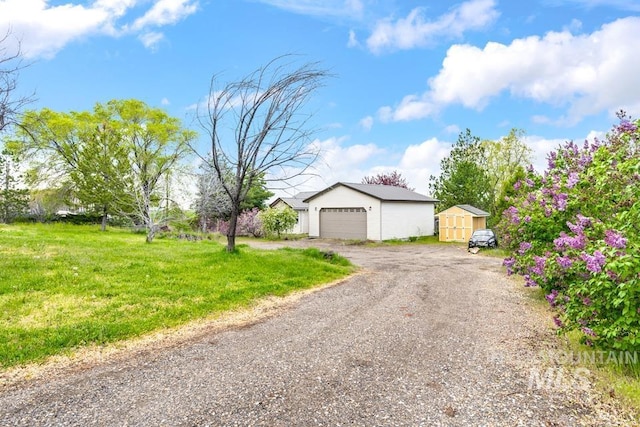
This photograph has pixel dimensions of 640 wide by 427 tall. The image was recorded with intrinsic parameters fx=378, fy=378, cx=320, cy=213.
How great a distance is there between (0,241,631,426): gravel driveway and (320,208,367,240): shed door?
18.0 m

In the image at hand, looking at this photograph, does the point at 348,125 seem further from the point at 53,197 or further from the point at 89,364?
the point at 53,197

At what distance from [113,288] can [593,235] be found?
25.3 ft

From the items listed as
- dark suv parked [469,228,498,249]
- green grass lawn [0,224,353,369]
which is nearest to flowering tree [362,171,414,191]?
dark suv parked [469,228,498,249]

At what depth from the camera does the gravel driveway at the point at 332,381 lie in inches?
123

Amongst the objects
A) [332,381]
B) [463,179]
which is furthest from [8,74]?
[463,179]

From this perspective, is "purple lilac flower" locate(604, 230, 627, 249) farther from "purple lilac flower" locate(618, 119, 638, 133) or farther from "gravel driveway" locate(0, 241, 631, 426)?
"purple lilac flower" locate(618, 119, 638, 133)

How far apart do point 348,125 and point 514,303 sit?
846 cm

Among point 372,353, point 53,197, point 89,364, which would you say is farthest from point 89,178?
point 372,353

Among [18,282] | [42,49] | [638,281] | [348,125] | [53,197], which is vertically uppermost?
[42,49]

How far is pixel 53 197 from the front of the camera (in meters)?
27.2

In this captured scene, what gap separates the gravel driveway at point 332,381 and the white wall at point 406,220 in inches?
690

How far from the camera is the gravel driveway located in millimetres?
3129

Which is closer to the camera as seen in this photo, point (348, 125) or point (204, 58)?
point (204, 58)

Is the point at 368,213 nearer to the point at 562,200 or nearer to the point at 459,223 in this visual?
the point at 459,223
